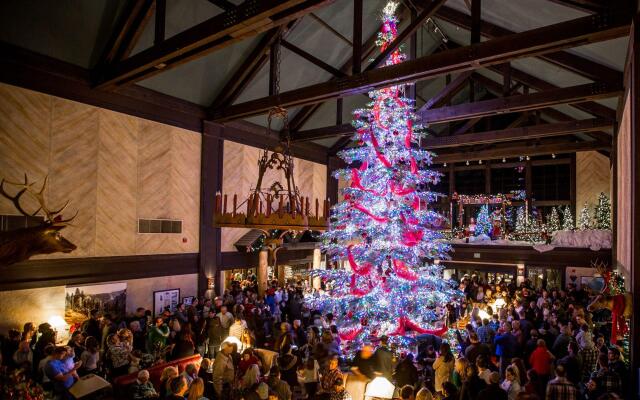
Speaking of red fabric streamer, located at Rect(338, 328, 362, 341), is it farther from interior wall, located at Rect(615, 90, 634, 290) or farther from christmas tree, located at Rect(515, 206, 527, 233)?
christmas tree, located at Rect(515, 206, 527, 233)

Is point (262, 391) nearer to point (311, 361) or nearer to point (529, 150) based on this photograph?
point (311, 361)

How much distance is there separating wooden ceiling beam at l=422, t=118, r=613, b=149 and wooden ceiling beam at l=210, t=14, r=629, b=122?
6968mm

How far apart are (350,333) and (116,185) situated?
7.14 m

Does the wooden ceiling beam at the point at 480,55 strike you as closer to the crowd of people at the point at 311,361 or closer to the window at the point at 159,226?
the crowd of people at the point at 311,361

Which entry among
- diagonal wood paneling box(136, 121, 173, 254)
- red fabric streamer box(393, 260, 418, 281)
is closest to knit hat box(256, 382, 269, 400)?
red fabric streamer box(393, 260, 418, 281)

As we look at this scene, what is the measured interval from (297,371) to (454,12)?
37.1 ft

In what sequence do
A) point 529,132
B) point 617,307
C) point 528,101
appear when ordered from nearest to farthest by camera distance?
point 617,307 → point 528,101 → point 529,132

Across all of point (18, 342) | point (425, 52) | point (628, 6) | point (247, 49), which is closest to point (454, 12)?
point (425, 52)

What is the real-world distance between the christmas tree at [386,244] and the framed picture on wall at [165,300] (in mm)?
4852

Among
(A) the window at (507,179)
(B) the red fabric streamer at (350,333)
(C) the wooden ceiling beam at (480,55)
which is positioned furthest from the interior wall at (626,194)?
(A) the window at (507,179)

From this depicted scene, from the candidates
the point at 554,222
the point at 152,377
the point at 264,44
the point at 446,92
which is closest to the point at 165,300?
the point at 152,377

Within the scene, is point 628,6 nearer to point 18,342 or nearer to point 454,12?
point 454,12

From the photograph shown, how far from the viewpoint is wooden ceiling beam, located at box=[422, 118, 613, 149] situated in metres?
12.7

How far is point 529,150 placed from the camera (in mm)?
17766
